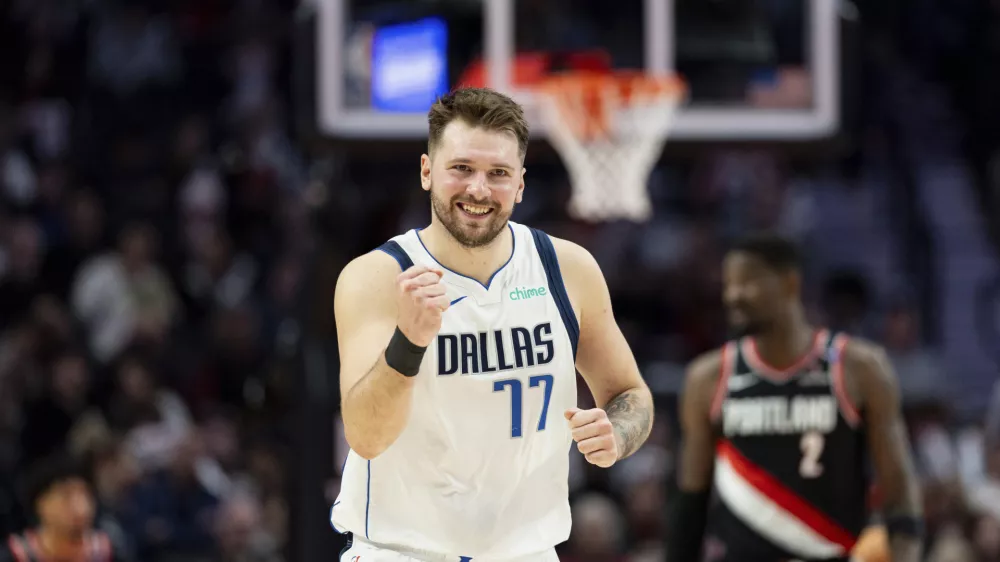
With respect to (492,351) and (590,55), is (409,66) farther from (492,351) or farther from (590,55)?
(492,351)

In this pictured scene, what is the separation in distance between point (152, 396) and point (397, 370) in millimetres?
8942

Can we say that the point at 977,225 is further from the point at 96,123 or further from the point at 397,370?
the point at 397,370

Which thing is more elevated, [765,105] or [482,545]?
[765,105]

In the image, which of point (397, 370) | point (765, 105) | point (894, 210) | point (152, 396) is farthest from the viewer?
point (894, 210)

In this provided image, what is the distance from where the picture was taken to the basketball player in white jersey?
4.40 meters

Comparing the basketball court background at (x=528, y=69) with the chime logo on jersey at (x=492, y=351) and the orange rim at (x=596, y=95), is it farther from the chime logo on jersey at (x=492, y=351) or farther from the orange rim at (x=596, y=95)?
the chime logo on jersey at (x=492, y=351)

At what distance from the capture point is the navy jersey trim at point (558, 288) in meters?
4.66

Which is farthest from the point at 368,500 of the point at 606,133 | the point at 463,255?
the point at 606,133

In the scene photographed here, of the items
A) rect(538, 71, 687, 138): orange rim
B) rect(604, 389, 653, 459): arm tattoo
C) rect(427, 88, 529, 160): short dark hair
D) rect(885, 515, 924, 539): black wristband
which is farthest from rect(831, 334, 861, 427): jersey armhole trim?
rect(538, 71, 687, 138): orange rim

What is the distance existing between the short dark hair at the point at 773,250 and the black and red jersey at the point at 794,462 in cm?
38

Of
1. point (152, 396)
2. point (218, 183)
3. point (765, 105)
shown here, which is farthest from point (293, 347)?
point (218, 183)

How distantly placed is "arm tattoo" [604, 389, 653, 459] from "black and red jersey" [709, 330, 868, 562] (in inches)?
85.9

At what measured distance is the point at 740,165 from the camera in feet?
49.6

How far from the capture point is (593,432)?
413 centimetres
